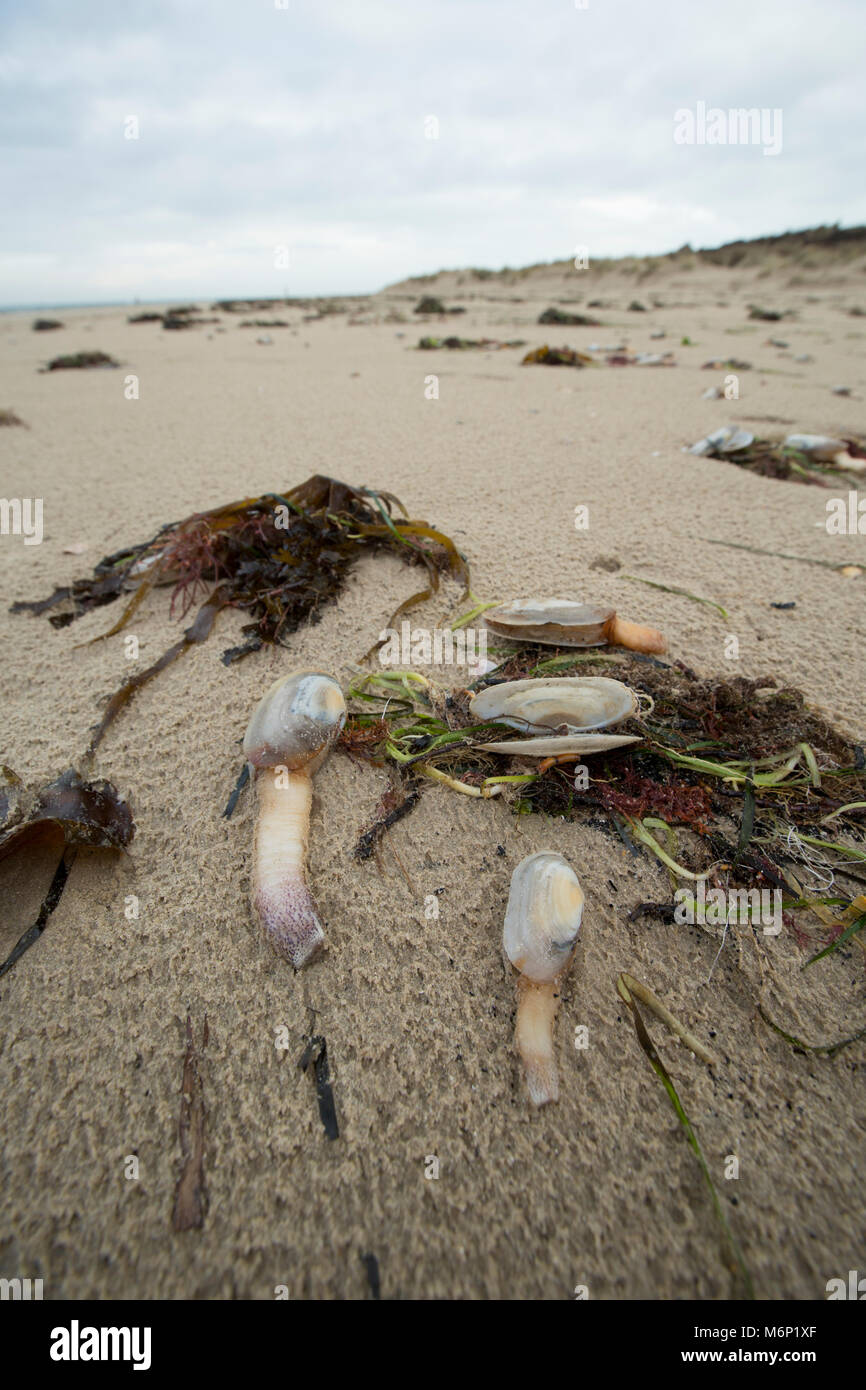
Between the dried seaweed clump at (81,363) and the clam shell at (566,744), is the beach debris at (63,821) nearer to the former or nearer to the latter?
the clam shell at (566,744)

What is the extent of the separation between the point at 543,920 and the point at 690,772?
71 centimetres

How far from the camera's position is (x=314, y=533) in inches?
99.3

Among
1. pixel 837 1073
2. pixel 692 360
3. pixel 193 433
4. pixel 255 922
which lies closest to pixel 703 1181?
pixel 837 1073

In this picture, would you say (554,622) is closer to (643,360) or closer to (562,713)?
(562,713)

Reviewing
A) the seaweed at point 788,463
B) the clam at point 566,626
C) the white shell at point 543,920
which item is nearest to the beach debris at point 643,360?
the seaweed at point 788,463

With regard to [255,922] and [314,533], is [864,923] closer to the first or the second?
[255,922]

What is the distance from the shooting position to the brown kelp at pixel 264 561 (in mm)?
2299

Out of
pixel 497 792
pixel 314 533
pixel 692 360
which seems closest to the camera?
pixel 497 792

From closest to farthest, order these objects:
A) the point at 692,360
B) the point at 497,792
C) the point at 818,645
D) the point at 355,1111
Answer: the point at 355,1111 < the point at 497,792 < the point at 818,645 < the point at 692,360

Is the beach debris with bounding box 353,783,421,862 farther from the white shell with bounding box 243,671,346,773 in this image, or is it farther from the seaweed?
the seaweed

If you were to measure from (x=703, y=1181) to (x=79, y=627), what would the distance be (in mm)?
2554

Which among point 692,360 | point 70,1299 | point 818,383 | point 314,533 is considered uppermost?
point 692,360

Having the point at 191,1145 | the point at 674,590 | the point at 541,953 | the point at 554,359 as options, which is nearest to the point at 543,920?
the point at 541,953

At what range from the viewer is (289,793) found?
5.05 ft
